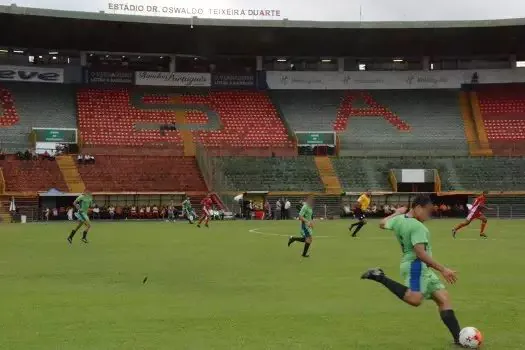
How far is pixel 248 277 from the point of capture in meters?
17.0

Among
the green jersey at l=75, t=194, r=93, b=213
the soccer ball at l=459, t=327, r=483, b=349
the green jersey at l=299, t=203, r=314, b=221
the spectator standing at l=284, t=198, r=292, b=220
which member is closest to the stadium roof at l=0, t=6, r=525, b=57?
the spectator standing at l=284, t=198, r=292, b=220

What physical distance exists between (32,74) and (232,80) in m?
18.7

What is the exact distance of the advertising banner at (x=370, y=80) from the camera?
72.0 meters

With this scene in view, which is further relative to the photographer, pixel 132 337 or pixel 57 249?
pixel 57 249

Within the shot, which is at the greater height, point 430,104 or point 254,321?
point 430,104

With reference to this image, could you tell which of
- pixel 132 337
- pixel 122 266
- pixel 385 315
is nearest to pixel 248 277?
pixel 122 266

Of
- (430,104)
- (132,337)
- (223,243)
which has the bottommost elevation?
(223,243)

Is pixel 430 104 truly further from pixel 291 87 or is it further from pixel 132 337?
pixel 132 337

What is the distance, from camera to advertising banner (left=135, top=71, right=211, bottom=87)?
232ft

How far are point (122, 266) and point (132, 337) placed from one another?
381 inches

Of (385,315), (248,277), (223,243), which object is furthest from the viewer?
(223,243)

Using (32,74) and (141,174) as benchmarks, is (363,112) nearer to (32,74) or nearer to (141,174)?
(141,174)

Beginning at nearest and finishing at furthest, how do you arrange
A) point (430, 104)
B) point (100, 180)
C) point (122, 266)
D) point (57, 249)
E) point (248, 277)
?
point (248, 277) → point (122, 266) → point (57, 249) → point (100, 180) → point (430, 104)

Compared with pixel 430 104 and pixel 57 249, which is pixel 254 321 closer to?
pixel 57 249
